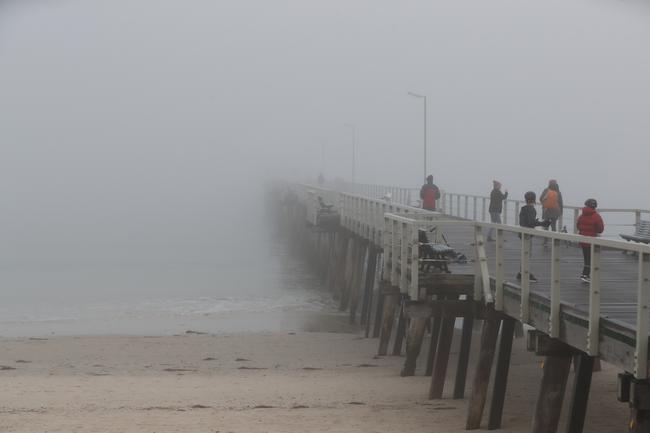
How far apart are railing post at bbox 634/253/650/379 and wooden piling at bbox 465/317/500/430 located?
15.2 ft

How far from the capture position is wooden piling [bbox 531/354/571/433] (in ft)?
33.7

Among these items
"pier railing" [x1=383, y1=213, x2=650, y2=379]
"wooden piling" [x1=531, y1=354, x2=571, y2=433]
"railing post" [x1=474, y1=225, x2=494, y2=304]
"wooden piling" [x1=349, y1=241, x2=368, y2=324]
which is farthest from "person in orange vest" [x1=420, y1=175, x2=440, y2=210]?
"wooden piling" [x1=531, y1=354, x2=571, y2=433]

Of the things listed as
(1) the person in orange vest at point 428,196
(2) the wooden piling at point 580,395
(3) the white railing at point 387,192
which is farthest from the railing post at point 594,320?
(3) the white railing at point 387,192

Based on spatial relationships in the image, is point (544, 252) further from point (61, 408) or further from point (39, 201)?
point (39, 201)

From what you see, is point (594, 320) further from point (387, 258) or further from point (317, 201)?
point (317, 201)

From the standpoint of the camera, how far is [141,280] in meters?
40.1

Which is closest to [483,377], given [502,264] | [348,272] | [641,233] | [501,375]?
[501,375]

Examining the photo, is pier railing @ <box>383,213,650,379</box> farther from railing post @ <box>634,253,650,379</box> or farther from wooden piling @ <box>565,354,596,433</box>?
wooden piling @ <box>565,354,596,433</box>

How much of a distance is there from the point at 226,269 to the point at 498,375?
3423 centimetres

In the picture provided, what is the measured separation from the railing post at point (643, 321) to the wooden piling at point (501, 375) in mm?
4407

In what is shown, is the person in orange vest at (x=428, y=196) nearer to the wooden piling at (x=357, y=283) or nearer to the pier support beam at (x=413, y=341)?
the wooden piling at (x=357, y=283)

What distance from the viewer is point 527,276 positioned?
35.2 feet

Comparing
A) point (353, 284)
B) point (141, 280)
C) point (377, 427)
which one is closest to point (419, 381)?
point (377, 427)

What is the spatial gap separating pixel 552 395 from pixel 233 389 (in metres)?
6.61
